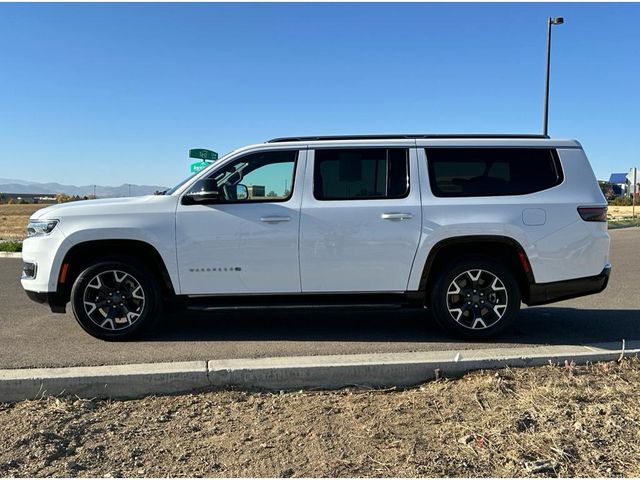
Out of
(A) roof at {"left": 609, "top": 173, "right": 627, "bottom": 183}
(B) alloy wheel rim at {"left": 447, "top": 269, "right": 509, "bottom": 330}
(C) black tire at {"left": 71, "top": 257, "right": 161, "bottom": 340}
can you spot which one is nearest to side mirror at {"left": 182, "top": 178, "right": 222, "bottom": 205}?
(C) black tire at {"left": 71, "top": 257, "right": 161, "bottom": 340}

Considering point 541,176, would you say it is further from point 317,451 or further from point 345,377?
point 317,451

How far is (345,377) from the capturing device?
13.8ft

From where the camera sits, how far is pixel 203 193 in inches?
201

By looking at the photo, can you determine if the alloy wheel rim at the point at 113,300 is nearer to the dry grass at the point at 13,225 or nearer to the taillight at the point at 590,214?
the taillight at the point at 590,214

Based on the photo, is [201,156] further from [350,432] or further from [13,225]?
[13,225]

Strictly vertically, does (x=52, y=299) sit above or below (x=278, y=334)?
above

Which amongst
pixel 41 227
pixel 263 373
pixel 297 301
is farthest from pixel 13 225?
pixel 263 373

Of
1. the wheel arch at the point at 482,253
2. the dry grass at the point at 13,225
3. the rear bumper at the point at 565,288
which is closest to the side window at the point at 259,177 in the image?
the wheel arch at the point at 482,253

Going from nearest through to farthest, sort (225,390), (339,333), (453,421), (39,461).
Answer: (39,461)
(453,421)
(225,390)
(339,333)

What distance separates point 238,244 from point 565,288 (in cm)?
319

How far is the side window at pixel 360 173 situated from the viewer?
527 cm

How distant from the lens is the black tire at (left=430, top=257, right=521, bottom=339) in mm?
5211

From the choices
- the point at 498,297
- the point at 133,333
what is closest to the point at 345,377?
the point at 498,297

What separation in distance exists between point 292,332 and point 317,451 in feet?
8.61
